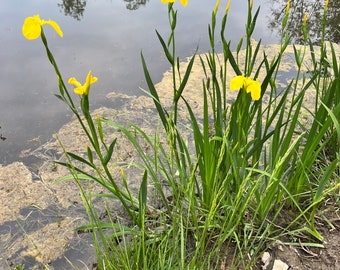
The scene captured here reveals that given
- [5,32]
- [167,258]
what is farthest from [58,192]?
[5,32]

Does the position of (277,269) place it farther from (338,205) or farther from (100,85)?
(100,85)

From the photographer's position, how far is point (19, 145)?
1825 millimetres

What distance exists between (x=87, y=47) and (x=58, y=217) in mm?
1560

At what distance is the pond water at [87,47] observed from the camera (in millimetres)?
2018

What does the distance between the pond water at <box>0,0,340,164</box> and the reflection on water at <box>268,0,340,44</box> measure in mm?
15

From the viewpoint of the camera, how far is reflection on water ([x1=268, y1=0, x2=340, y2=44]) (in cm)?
314

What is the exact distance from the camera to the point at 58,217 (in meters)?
1.44

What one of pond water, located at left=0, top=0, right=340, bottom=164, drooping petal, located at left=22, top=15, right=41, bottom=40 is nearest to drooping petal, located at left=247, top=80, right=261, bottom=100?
drooping petal, located at left=22, top=15, right=41, bottom=40

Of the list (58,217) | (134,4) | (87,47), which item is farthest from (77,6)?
(58,217)

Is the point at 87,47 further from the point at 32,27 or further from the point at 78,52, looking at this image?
the point at 32,27

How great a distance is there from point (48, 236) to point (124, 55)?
1.57 m

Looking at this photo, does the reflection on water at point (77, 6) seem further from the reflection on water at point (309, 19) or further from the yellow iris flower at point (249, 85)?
the yellow iris flower at point (249, 85)

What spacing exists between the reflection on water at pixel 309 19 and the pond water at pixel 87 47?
0.05 feet

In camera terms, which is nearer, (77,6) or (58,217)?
(58,217)
